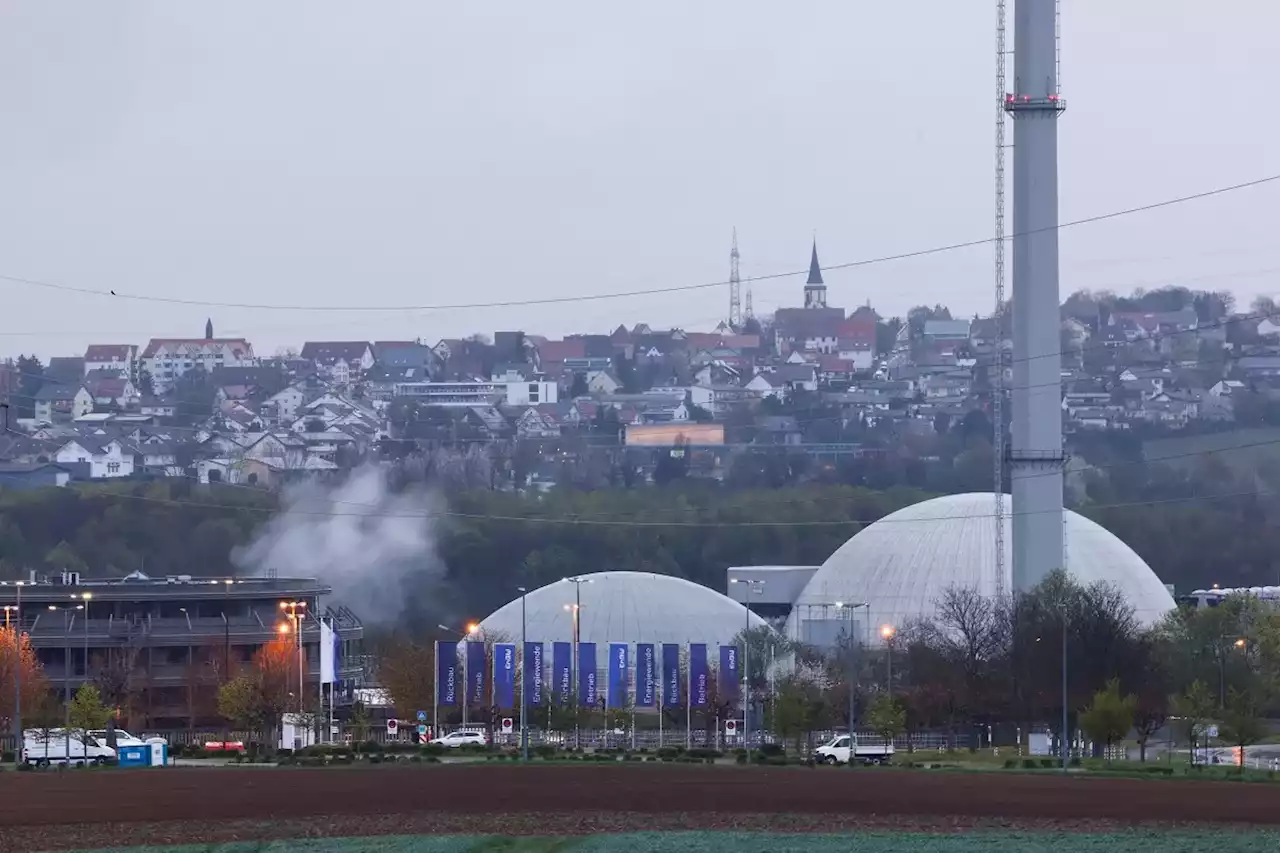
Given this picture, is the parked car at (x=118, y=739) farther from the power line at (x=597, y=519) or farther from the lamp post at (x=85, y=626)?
the power line at (x=597, y=519)

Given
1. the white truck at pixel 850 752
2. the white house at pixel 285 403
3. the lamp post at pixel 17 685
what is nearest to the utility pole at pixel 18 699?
the lamp post at pixel 17 685

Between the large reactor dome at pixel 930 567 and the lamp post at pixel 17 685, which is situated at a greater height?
the large reactor dome at pixel 930 567

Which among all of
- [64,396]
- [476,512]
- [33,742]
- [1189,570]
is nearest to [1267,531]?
[1189,570]

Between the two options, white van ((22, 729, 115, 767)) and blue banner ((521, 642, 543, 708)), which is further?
blue banner ((521, 642, 543, 708))

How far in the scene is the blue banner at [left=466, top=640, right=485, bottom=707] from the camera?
70.1 metres

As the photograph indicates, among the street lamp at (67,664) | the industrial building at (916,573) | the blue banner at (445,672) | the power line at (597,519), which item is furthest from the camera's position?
the power line at (597,519)

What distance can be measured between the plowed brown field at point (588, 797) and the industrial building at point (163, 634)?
28.2 meters

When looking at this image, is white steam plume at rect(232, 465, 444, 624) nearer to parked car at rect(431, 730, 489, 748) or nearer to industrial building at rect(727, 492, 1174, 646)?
industrial building at rect(727, 492, 1174, 646)

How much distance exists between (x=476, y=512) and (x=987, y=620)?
4326cm

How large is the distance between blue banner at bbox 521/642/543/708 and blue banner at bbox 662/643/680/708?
3.95m

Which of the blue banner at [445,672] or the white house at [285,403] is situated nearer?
the blue banner at [445,672]

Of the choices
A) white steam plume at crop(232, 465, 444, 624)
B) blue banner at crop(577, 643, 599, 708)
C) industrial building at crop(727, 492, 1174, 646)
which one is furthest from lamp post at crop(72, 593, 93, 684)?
industrial building at crop(727, 492, 1174, 646)

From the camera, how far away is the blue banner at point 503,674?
67312mm

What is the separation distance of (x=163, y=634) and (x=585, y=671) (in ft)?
59.4
